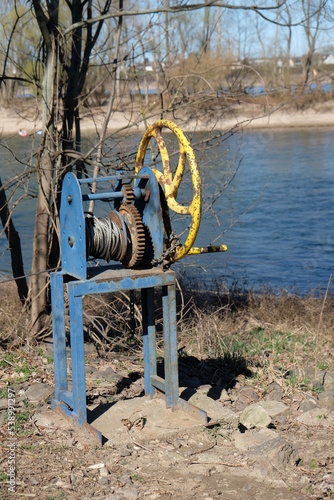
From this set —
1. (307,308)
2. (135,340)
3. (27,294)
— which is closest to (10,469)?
(135,340)

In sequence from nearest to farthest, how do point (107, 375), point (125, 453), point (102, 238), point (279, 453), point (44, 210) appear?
point (279, 453), point (125, 453), point (102, 238), point (107, 375), point (44, 210)

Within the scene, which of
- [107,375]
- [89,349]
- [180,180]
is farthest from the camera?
[89,349]

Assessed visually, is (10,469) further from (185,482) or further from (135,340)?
(135,340)

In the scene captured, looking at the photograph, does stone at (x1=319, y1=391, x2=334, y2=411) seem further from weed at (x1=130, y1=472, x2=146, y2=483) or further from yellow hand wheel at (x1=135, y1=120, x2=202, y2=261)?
weed at (x1=130, y1=472, x2=146, y2=483)

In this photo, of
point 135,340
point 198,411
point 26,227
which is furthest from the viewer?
point 26,227

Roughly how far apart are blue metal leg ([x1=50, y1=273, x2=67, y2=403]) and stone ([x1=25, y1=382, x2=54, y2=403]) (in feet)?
1.13

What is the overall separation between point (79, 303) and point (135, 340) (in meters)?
2.18

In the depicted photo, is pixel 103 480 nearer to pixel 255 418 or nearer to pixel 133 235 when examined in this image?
pixel 255 418

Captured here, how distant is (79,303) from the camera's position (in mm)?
4594

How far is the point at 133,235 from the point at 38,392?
1.49 metres

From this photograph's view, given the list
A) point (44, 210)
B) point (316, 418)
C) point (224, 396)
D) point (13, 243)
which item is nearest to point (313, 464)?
point (316, 418)

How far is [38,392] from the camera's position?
537 cm

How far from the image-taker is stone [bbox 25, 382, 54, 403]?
17.4ft

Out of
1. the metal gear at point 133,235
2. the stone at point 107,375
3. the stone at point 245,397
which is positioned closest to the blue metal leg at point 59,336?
the metal gear at point 133,235
